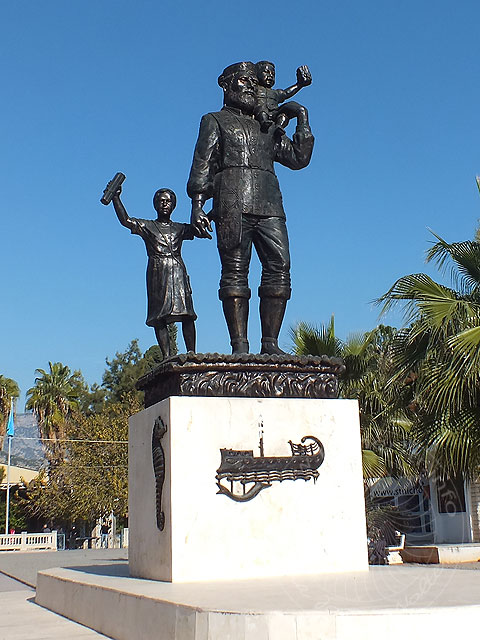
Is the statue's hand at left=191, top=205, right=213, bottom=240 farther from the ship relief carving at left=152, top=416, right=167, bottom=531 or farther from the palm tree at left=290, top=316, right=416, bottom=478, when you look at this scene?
the palm tree at left=290, top=316, right=416, bottom=478

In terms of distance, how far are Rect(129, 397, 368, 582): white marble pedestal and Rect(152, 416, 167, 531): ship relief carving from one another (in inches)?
2.3

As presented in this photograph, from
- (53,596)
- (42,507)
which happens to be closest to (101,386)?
(42,507)

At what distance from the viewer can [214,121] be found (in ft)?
19.6

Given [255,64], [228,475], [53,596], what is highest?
[255,64]

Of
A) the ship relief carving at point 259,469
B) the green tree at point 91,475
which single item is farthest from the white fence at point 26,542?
the ship relief carving at point 259,469

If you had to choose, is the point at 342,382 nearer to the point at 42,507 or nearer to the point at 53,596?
the point at 53,596

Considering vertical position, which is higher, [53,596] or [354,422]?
[354,422]

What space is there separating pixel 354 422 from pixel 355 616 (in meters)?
2.45

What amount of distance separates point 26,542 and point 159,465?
27.6 meters

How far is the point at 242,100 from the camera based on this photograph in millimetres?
6074

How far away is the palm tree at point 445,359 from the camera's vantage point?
28.3ft

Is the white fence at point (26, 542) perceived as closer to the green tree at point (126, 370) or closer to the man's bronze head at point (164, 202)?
the green tree at point (126, 370)

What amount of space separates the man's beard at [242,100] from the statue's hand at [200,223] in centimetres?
93

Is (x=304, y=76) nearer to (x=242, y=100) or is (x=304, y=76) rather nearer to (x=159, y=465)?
(x=242, y=100)
